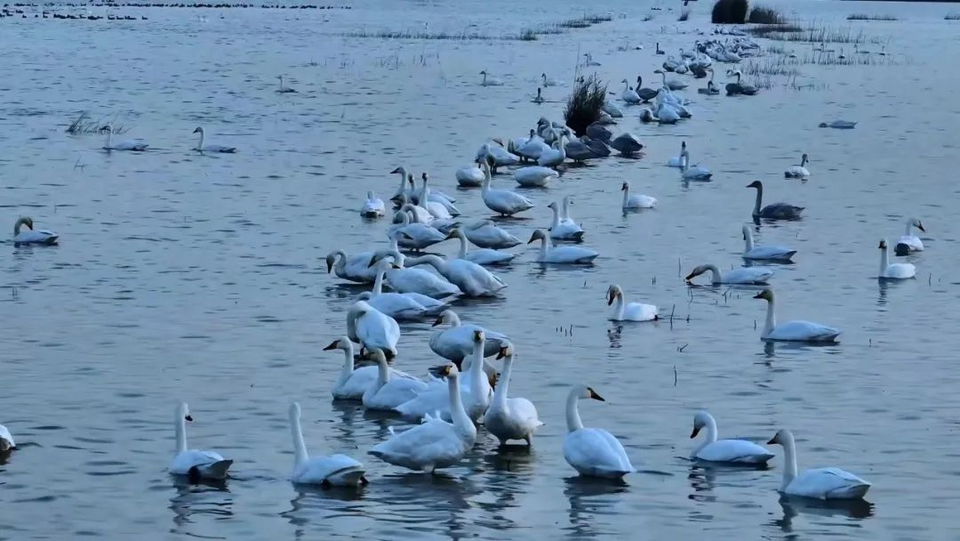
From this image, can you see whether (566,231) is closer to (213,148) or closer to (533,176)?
(533,176)

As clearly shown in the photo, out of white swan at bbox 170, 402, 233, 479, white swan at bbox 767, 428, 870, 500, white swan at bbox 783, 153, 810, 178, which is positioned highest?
white swan at bbox 767, 428, 870, 500

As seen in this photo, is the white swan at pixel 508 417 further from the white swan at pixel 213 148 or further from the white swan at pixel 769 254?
the white swan at pixel 213 148

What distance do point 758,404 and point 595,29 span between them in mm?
70332

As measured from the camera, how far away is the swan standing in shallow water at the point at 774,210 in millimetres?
23312

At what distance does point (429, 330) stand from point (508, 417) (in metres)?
4.20

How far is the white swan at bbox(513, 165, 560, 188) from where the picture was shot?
26094mm

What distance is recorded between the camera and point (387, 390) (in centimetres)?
1187

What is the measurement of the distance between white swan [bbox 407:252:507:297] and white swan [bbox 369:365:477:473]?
6120 millimetres

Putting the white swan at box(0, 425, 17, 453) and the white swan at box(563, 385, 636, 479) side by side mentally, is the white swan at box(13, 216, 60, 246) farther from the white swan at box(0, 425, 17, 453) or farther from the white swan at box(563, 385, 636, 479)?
the white swan at box(563, 385, 636, 479)

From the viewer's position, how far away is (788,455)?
1020cm

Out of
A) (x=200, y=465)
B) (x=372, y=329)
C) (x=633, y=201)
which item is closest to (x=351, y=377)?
(x=372, y=329)

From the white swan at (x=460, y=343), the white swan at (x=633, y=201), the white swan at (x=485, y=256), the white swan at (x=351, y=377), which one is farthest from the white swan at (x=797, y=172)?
the white swan at (x=351, y=377)

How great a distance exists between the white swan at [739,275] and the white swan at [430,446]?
7.64m

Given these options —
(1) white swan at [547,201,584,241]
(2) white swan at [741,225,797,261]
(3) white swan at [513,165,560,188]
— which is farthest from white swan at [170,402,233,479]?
(3) white swan at [513,165,560,188]
